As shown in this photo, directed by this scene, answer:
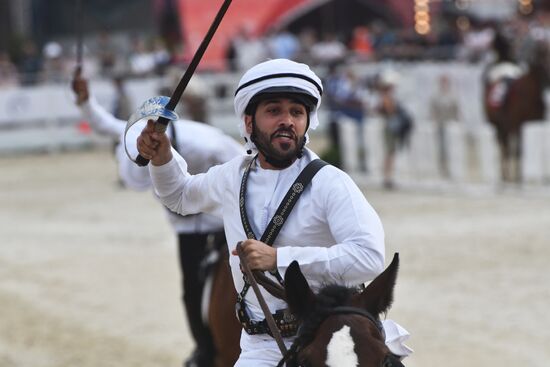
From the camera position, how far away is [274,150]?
4570 mm

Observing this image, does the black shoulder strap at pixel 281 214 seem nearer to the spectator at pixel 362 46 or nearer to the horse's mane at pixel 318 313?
the horse's mane at pixel 318 313

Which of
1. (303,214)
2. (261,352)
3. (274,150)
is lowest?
(261,352)

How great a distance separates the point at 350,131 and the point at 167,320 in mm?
10081

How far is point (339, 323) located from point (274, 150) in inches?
34.5

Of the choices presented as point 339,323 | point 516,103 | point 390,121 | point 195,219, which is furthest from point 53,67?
point 339,323

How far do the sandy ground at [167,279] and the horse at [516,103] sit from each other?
179cm

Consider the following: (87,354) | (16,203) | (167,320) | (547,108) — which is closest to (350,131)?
(547,108)

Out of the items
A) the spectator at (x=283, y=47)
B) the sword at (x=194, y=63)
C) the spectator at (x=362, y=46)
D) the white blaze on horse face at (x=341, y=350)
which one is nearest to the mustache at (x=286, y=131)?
the sword at (x=194, y=63)

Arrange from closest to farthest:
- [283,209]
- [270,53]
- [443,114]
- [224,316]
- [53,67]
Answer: [283,209], [224,316], [443,114], [53,67], [270,53]

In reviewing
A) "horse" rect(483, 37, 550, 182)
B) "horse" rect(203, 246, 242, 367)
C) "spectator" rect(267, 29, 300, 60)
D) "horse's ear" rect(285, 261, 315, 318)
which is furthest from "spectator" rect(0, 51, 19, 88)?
"horse's ear" rect(285, 261, 315, 318)

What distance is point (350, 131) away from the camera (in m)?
20.7

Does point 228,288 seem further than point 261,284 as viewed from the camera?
Yes

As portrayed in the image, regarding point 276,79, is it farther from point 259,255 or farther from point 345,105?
point 345,105

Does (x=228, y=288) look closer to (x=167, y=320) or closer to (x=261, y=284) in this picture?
(x=261, y=284)
